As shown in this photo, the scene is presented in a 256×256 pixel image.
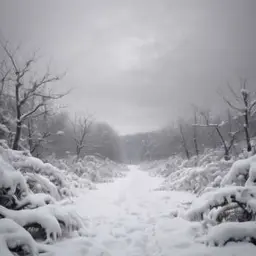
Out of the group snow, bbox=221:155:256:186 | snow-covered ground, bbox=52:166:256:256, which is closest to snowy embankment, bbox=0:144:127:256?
snow-covered ground, bbox=52:166:256:256

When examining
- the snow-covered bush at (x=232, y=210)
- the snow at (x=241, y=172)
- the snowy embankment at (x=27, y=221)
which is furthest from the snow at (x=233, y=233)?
the snowy embankment at (x=27, y=221)

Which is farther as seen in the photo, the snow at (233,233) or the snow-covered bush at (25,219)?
the snow at (233,233)

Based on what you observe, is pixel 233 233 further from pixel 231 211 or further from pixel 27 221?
pixel 27 221

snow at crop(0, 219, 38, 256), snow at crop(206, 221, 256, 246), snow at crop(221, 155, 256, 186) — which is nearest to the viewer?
snow at crop(0, 219, 38, 256)

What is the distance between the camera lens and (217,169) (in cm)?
945

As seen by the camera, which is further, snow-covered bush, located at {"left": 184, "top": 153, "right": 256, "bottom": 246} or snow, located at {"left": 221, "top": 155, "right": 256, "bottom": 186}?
snow, located at {"left": 221, "top": 155, "right": 256, "bottom": 186}

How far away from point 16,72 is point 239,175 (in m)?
11.0

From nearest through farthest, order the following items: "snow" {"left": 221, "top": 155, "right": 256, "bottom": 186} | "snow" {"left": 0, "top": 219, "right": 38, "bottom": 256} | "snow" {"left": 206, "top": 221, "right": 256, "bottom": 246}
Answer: "snow" {"left": 0, "top": 219, "right": 38, "bottom": 256}, "snow" {"left": 206, "top": 221, "right": 256, "bottom": 246}, "snow" {"left": 221, "top": 155, "right": 256, "bottom": 186}

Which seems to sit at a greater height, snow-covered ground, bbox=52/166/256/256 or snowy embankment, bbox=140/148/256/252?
snowy embankment, bbox=140/148/256/252

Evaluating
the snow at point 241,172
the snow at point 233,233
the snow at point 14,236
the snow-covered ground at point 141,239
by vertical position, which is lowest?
the snow-covered ground at point 141,239

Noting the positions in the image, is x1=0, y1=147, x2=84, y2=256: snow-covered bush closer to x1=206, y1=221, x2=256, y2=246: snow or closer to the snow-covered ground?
the snow-covered ground

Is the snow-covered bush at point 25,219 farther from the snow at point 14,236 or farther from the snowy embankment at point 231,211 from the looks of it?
the snowy embankment at point 231,211

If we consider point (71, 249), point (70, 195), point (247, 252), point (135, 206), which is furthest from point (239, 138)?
point (71, 249)

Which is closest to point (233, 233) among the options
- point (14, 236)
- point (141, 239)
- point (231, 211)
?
point (231, 211)
